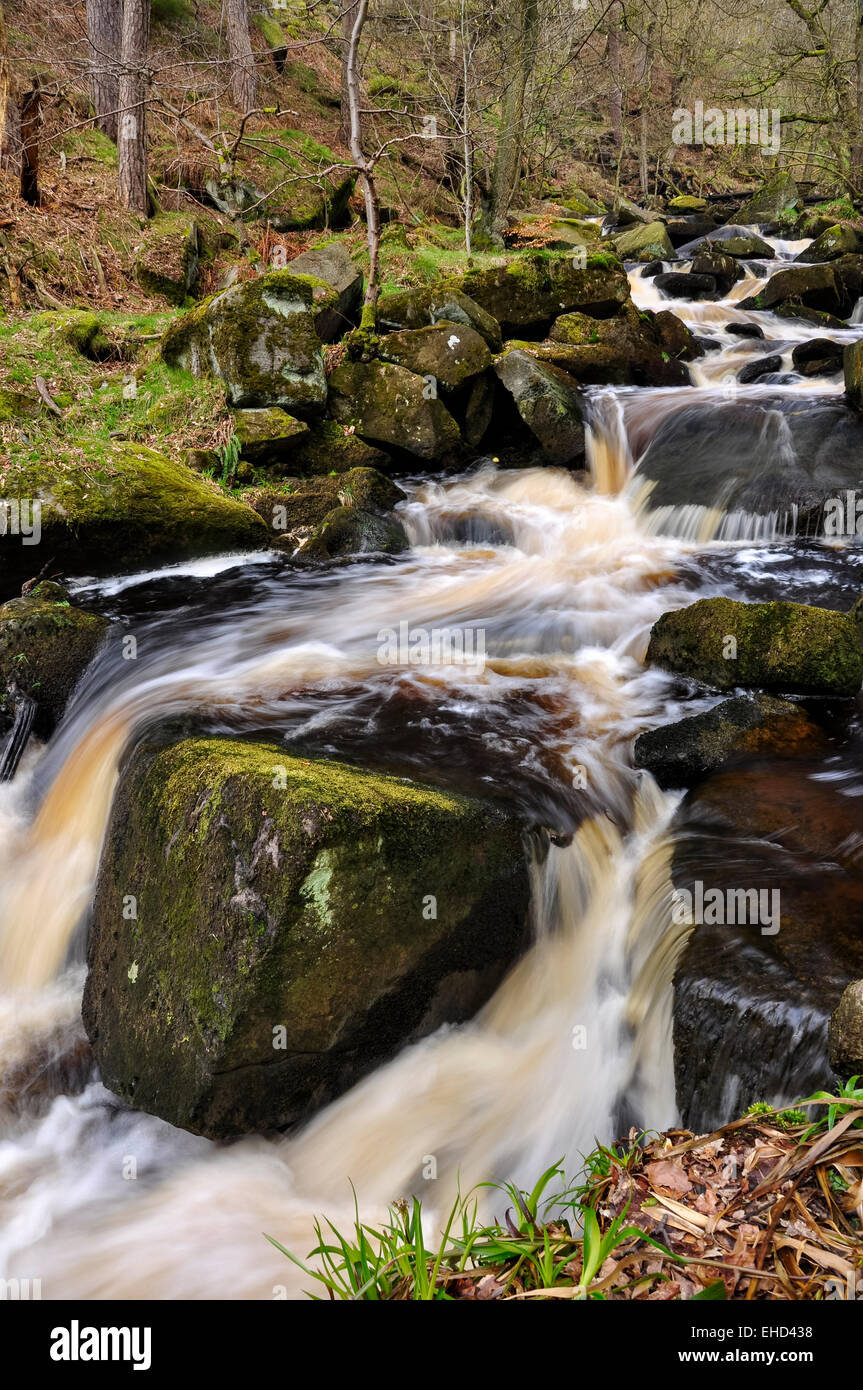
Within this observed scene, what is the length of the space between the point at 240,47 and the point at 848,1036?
888 inches

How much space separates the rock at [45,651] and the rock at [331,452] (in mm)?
4081

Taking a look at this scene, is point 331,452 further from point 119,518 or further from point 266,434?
point 119,518

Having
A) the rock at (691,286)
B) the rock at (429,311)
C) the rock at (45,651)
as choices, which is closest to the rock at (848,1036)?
the rock at (45,651)

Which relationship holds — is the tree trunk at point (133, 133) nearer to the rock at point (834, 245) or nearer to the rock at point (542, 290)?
the rock at point (542, 290)

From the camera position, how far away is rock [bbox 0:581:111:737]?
560cm

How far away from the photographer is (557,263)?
40.2 feet

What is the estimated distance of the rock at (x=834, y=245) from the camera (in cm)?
1700

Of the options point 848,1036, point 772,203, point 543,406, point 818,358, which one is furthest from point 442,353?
point 772,203

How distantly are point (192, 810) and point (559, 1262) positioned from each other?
2245 mm

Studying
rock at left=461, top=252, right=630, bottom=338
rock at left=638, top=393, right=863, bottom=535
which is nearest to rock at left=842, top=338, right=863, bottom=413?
rock at left=638, top=393, right=863, bottom=535

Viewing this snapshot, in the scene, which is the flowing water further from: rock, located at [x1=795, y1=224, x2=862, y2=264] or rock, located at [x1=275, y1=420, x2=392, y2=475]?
rock, located at [x1=795, y1=224, x2=862, y2=264]

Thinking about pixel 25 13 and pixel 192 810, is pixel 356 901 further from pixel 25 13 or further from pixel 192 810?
pixel 25 13
